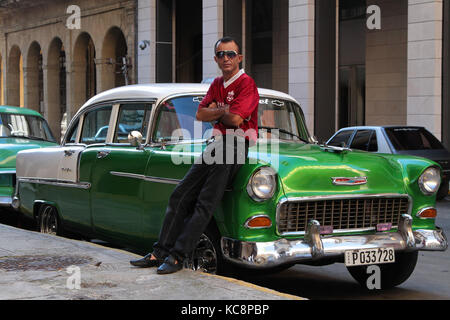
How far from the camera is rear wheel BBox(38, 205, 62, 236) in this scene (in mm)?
8943

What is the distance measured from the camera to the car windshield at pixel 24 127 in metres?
13.2

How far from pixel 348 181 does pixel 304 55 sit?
1686cm

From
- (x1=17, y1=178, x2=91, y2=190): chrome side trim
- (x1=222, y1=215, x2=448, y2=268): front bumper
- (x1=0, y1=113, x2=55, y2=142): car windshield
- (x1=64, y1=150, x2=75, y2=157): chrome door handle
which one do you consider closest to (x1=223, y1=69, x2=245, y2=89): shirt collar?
(x1=222, y1=215, x2=448, y2=268): front bumper

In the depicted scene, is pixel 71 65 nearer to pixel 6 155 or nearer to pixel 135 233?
pixel 6 155

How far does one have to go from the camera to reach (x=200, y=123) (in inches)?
280

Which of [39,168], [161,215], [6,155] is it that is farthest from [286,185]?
[6,155]

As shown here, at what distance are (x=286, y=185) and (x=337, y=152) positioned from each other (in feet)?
2.83

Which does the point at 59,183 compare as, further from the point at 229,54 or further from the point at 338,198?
the point at 338,198

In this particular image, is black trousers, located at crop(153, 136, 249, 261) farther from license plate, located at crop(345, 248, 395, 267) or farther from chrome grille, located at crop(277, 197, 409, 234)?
license plate, located at crop(345, 248, 395, 267)

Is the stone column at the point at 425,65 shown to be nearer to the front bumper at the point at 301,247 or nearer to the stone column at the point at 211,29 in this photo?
the stone column at the point at 211,29

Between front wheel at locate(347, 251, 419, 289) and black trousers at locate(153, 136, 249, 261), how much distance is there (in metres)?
1.69

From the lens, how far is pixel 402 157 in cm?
690

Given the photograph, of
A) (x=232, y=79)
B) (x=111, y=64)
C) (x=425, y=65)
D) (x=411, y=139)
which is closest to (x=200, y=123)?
(x=232, y=79)
